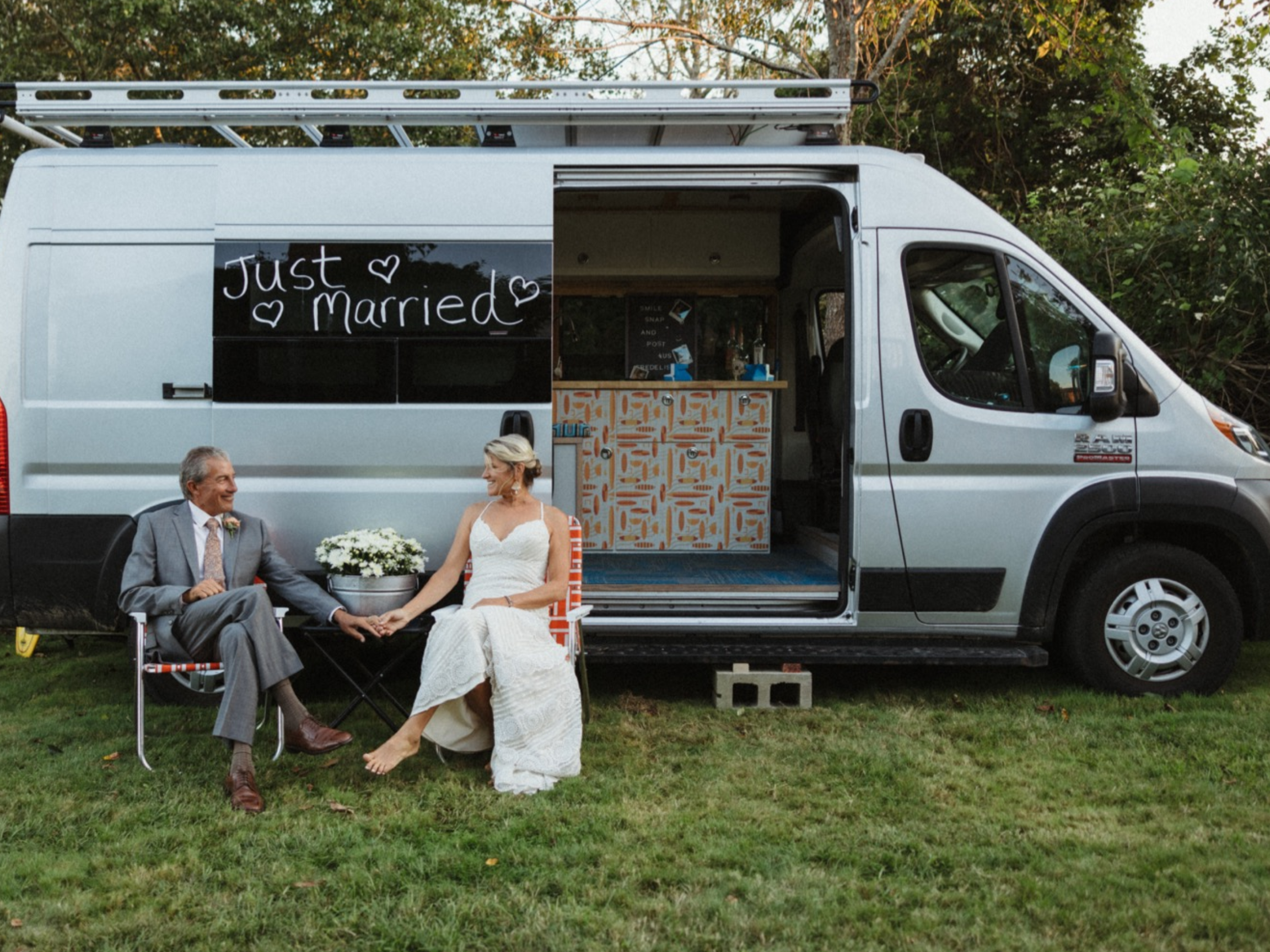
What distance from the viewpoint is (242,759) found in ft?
12.5

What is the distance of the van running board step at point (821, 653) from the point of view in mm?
4777

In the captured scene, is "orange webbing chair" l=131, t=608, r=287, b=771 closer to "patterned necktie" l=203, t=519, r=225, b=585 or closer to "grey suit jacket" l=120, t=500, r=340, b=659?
"grey suit jacket" l=120, t=500, r=340, b=659

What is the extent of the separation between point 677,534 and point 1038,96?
37.7 feet

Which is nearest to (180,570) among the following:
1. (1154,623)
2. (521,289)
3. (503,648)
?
(503,648)

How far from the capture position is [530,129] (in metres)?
4.98

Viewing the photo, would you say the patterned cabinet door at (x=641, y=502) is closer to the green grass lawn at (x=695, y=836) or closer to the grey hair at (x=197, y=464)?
the green grass lawn at (x=695, y=836)

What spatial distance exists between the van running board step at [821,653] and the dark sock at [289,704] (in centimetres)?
123

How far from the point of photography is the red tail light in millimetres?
4578

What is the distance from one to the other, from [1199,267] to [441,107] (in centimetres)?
548

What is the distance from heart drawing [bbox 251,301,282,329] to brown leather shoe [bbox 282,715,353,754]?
1717 mm

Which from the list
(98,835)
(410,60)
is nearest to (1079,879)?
(98,835)

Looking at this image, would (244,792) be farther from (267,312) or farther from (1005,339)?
(1005,339)

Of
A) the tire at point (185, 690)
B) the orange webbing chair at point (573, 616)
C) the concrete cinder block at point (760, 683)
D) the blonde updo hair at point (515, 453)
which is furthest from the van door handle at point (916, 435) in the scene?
the tire at point (185, 690)

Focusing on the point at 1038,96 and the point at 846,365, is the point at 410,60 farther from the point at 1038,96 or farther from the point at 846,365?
the point at 846,365
